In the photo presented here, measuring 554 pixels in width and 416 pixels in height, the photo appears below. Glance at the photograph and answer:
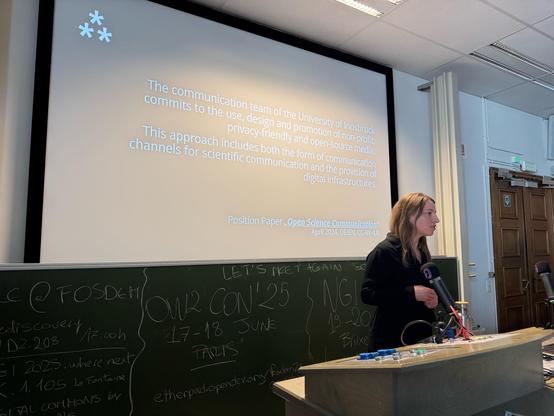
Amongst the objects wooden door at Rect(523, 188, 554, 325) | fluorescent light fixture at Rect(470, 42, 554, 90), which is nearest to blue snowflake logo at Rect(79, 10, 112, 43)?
fluorescent light fixture at Rect(470, 42, 554, 90)

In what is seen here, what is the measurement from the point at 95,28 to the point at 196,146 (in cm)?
91

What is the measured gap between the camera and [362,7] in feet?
9.22

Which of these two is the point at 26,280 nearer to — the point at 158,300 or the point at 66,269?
the point at 66,269

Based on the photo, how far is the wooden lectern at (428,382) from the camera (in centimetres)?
88

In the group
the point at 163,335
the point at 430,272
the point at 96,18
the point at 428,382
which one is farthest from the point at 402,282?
the point at 96,18

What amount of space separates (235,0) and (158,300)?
2.05 m

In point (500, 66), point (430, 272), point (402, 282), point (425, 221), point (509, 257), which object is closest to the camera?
point (430, 272)

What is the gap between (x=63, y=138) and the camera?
2.21 metres

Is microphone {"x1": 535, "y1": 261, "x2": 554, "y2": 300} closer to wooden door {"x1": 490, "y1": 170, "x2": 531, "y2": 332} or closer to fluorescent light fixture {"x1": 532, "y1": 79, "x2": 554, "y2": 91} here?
wooden door {"x1": 490, "y1": 170, "x2": 531, "y2": 332}

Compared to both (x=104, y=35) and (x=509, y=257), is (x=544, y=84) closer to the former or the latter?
(x=509, y=257)

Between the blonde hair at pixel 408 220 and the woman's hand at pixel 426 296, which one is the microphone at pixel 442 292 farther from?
the blonde hair at pixel 408 220

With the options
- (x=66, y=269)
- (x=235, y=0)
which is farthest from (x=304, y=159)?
(x=66, y=269)

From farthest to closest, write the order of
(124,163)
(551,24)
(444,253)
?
(444,253) → (551,24) → (124,163)

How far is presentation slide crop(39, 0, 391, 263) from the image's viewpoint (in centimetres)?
226
